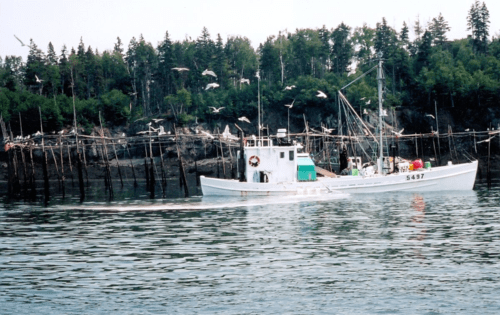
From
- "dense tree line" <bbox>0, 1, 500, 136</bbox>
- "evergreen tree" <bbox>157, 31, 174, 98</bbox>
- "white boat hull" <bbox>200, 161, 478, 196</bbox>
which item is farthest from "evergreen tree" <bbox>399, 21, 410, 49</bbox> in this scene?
"white boat hull" <bbox>200, 161, 478, 196</bbox>

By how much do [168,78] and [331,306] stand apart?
131868mm

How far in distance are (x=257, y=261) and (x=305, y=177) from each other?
95.2ft

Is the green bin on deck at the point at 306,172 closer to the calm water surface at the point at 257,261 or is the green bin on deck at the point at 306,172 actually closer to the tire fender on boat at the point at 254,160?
the tire fender on boat at the point at 254,160

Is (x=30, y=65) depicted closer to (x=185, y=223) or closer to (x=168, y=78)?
(x=168, y=78)

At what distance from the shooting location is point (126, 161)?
355 feet

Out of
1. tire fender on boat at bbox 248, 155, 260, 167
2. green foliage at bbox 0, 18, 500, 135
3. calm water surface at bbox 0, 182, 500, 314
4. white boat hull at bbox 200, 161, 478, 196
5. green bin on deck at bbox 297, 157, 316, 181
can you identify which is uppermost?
green foliage at bbox 0, 18, 500, 135

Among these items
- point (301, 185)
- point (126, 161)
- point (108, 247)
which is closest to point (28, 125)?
point (126, 161)

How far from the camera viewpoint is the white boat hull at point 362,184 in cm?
5278

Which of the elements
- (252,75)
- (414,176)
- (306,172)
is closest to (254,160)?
(306,172)

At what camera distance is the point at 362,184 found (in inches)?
2144

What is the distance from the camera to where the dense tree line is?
115438 millimetres

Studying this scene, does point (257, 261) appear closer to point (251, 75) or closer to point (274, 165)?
point (274, 165)

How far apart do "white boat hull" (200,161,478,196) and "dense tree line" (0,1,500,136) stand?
182 ft

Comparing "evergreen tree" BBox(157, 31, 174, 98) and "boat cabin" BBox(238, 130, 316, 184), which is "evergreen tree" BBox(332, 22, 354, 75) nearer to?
"evergreen tree" BBox(157, 31, 174, 98)
